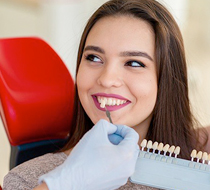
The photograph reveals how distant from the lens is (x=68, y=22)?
3.57 m

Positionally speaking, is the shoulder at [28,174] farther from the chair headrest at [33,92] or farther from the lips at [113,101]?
the lips at [113,101]

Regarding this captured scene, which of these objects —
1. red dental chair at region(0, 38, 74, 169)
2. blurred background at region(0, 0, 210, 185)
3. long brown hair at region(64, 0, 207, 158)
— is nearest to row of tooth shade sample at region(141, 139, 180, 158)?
long brown hair at region(64, 0, 207, 158)

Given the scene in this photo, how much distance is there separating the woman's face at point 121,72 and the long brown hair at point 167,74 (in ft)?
0.10

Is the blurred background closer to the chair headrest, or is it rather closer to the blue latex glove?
the chair headrest

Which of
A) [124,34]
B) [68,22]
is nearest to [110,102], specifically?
[124,34]

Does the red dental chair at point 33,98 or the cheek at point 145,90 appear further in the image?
the red dental chair at point 33,98

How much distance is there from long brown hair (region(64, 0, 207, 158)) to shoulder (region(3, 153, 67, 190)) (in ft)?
0.44

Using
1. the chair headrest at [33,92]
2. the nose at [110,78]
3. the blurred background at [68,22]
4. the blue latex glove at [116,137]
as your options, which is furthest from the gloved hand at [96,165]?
the blurred background at [68,22]

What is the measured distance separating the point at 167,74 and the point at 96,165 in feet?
1.79

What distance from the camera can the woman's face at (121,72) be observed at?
1182 millimetres

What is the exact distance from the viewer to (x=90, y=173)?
819 mm

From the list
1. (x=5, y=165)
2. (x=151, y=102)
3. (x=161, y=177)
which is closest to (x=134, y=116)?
(x=151, y=102)

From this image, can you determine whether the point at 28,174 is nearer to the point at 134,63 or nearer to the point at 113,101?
the point at 113,101

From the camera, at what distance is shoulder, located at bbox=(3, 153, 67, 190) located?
1.19 metres
